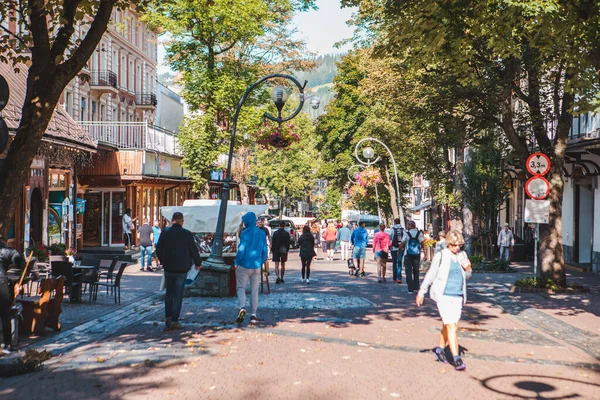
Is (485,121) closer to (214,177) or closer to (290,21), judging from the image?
(290,21)

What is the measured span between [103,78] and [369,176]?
18260mm

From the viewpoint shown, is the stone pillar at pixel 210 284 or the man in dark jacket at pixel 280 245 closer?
the stone pillar at pixel 210 284

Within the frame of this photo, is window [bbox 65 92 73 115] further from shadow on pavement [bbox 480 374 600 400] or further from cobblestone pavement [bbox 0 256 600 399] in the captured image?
shadow on pavement [bbox 480 374 600 400]

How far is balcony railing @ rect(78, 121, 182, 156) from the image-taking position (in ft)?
124

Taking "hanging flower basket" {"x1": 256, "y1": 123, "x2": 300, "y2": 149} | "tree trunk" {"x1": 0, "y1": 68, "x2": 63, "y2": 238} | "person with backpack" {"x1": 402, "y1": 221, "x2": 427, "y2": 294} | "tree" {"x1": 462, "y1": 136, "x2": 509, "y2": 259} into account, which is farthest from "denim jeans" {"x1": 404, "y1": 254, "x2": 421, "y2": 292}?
"hanging flower basket" {"x1": 256, "y1": 123, "x2": 300, "y2": 149}

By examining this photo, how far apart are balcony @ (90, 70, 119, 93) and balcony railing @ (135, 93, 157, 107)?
705 cm

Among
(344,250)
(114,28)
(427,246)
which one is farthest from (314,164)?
(427,246)

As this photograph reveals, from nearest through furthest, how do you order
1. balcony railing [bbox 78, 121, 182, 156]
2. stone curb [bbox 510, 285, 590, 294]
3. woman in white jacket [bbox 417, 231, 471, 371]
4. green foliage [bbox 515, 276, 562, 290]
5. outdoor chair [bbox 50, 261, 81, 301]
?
woman in white jacket [bbox 417, 231, 471, 371] < outdoor chair [bbox 50, 261, 81, 301] < stone curb [bbox 510, 285, 590, 294] < green foliage [bbox 515, 276, 562, 290] < balcony railing [bbox 78, 121, 182, 156]

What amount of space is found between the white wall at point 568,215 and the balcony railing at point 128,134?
19473mm

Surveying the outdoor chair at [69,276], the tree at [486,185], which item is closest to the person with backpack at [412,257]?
the outdoor chair at [69,276]

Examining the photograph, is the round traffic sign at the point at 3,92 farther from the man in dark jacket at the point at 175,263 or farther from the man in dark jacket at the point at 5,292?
the man in dark jacket at the point at 175,263

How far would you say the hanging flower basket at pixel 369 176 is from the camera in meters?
51.4

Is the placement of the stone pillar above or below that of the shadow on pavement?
above

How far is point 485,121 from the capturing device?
72.3 ft
